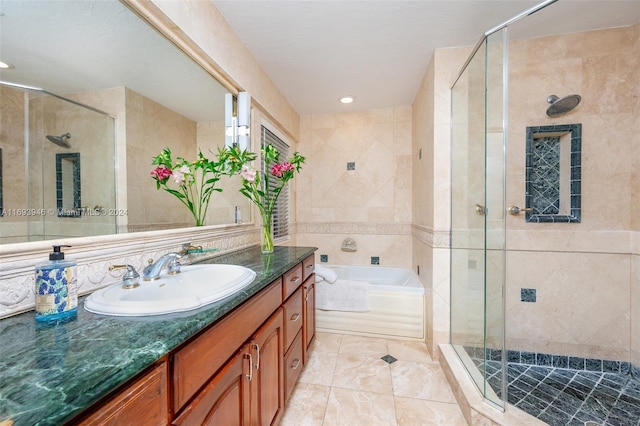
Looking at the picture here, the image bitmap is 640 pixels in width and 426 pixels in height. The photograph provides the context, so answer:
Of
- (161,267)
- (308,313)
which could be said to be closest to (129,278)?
(161,267)

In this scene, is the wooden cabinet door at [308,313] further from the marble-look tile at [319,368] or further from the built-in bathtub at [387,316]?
the built-in bathtub at [387,316]

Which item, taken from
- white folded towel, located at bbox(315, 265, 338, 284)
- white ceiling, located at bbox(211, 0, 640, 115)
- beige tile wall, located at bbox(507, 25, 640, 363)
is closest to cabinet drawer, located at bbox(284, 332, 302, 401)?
white folded towel, located at bbox(315, 265, 338, 284)

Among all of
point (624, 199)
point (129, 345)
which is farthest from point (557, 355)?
point (129, 345)

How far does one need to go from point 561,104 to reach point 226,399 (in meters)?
2.59

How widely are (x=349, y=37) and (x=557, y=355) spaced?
8.87 feet

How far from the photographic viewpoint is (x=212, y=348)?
76 centimetres

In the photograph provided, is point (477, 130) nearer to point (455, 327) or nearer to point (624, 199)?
point (624, 199)

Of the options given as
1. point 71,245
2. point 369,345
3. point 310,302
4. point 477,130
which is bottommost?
point 369,345

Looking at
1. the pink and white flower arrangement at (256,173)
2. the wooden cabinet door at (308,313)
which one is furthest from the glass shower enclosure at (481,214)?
the pink and white flower arrangement at (256,173)

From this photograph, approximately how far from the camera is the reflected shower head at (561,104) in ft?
5.96

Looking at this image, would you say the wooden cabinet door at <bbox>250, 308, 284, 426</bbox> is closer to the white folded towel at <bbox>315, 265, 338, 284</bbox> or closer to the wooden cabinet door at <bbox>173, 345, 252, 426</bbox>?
the wooden cabinet door at <bbox>173, 345, 252, 426</bbox>

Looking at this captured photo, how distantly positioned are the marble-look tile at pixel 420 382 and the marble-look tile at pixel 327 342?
1.62 ft

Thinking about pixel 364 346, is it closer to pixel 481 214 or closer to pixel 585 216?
pixel 481 214

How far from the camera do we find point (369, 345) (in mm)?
2266
